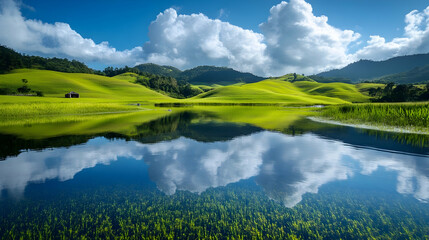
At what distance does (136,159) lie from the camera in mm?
16188

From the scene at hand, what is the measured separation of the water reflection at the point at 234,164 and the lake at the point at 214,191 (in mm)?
68

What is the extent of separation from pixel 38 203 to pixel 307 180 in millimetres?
12846

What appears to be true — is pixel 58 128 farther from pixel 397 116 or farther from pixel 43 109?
pixel 397 116

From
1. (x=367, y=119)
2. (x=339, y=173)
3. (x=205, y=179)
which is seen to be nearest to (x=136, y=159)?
(x=205, y=179)

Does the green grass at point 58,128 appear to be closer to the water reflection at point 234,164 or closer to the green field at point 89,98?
the water reflection at point 234,164

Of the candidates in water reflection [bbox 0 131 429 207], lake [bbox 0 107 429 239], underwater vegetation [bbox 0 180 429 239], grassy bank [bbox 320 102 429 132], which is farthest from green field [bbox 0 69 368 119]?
grassy bank [bbox 320 102 429 132]

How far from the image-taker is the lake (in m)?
7.48

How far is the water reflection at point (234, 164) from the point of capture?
1128cm

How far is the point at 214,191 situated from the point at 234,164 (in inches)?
182

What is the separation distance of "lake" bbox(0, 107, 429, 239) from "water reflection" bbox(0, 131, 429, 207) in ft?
0.22

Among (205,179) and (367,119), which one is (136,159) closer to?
(205,179)

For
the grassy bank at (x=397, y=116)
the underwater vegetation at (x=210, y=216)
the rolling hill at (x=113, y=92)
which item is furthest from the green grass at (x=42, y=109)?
the grassy bank at (x=397, y=116)

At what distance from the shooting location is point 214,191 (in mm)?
10602

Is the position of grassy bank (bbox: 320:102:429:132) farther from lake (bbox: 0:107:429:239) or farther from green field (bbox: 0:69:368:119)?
green field (bbox: 0:69:368:119)
